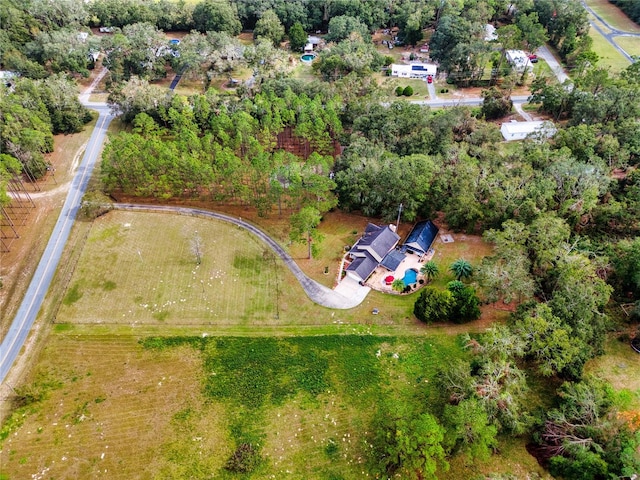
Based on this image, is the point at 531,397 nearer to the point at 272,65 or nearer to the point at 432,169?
the point at 432,169

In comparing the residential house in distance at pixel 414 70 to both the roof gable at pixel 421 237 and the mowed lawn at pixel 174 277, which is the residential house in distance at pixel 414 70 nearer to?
the roof gable at pixel 421 237

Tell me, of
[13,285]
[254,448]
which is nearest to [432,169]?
[254,448]

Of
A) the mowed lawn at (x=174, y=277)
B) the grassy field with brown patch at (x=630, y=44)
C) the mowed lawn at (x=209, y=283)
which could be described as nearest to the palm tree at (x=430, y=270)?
the mowed lawn at (x=209, y=283)

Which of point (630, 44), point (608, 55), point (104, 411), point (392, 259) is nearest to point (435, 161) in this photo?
point (392, 259)

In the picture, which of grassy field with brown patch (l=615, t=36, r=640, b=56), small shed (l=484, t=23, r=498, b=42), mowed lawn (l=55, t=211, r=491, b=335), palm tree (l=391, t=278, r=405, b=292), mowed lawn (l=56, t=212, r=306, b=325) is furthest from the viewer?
grassy field with brown patch (l=615, t=36, r=640, b=56)

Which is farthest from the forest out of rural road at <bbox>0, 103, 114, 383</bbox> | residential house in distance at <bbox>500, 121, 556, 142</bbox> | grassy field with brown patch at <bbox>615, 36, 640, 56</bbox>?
grassy field with brown patch at <bbox>615, 36, 640, 56</bbox>

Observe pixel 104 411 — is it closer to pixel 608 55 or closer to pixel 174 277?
pixel 174 277

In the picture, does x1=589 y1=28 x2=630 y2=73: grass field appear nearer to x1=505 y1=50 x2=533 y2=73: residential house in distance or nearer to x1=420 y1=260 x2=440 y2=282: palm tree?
x1=505 y1=50 x2=533 y2=73: residential house in distance
